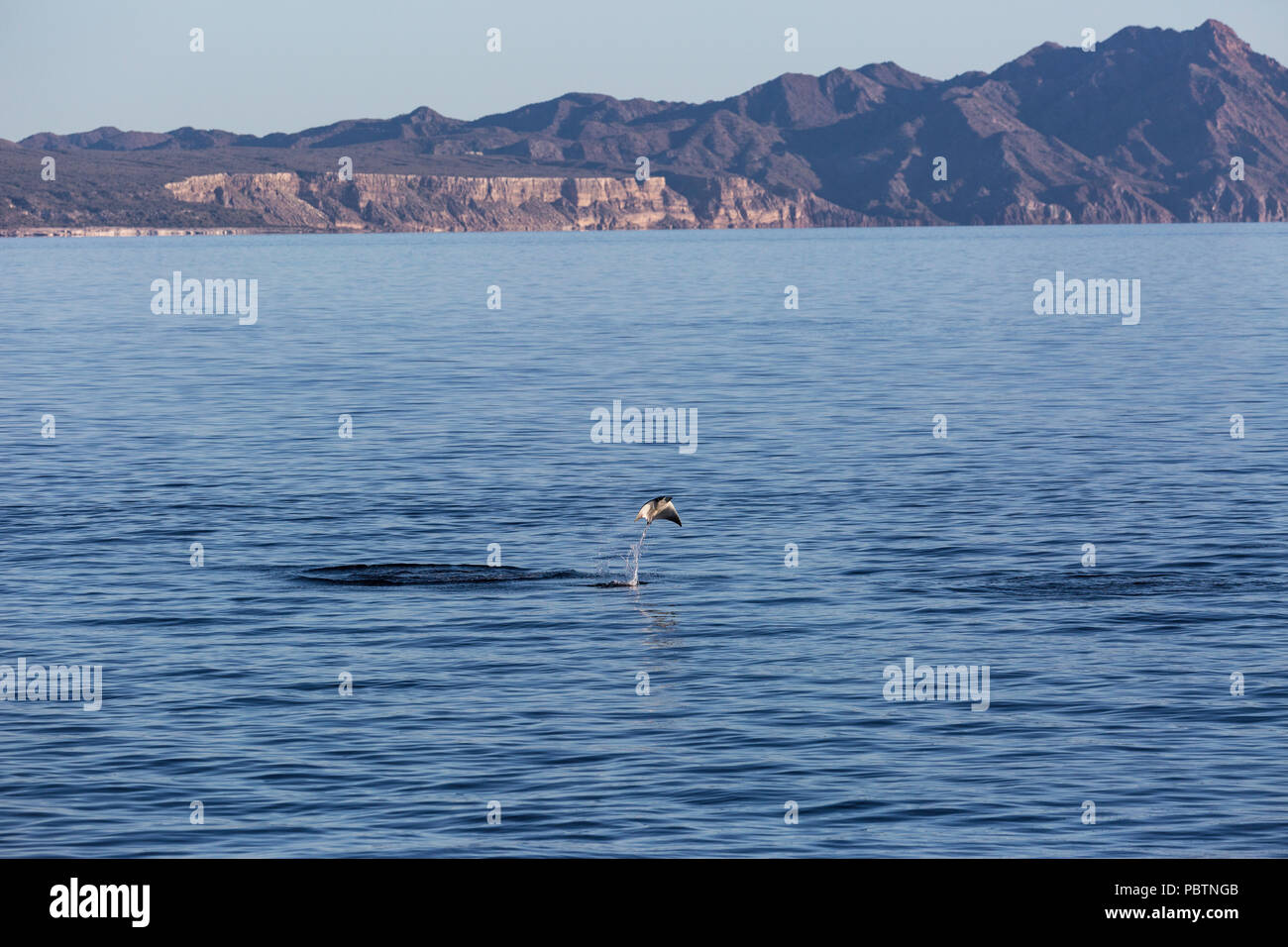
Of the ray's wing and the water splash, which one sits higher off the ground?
the ray's wing

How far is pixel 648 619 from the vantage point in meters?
31.2

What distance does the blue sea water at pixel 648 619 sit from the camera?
19.9m

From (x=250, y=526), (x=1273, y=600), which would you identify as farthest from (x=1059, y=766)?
(x=250, y=526)

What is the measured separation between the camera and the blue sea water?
19891mm

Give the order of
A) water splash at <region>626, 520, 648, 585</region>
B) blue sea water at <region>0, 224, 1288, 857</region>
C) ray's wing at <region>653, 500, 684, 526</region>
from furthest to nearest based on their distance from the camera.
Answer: water splash at <region>626, 520, 648, 585</region>, ray's wing at <region>653, 500, 684, 526</region>, blue sea water at <region>0, 224, 1288, 857</region>

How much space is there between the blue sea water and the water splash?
262mm

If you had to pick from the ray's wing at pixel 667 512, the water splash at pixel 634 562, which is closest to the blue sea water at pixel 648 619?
the water splash at pixel 634 562

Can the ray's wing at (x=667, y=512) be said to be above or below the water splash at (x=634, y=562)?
above

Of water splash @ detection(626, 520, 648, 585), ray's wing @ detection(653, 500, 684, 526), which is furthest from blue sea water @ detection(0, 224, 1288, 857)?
ray's wing @ detection(653, 500, 684, 526)

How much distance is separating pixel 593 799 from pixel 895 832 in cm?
366

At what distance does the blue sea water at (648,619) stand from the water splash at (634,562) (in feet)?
0.86

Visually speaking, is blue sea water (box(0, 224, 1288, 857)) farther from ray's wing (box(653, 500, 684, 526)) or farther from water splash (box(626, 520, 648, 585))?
ray's wing (box(653, 500, 684, 526))

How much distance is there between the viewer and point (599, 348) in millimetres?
95375

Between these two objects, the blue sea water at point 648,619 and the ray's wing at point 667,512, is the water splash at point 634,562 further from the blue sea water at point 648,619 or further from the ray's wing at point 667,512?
the ray's wing at point 667,512
